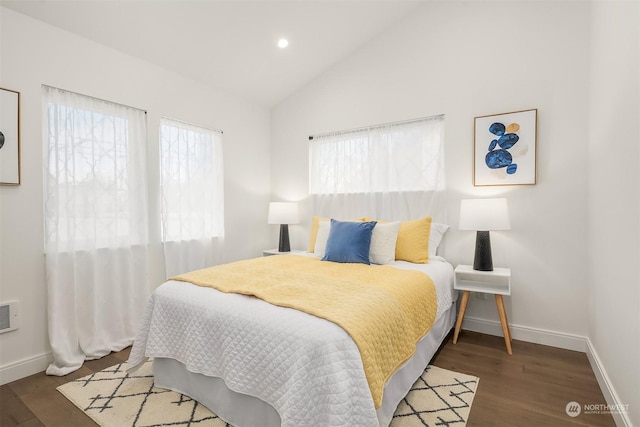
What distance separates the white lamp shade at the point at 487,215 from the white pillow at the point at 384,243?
23.9 inches

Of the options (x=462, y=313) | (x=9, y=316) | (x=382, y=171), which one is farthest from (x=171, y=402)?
(x=382, y=171)

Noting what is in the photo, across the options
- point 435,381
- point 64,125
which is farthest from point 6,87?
point 435,381

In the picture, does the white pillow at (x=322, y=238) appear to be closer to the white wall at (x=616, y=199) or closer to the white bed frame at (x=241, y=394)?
the white bed frame at (x=241, y=394)

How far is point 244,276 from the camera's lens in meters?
2.18

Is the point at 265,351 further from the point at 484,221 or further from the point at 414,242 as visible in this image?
the point at 484,221

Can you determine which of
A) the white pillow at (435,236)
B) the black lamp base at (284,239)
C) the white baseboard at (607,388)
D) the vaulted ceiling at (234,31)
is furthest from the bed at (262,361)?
the vaulted ceiling at (234,31)

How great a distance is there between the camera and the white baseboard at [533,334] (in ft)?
8.24

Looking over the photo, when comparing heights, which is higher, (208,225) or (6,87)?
(6,87)

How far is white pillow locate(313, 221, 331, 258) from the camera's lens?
3152 millimetres

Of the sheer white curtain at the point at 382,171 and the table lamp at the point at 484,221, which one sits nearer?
the table lamp at the point at 484,221

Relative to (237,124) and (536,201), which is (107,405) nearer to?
(237,124)

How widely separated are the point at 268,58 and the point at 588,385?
3844 millimetres

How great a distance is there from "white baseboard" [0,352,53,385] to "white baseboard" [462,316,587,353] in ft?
11.4

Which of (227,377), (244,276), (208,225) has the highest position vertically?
(208,225)
